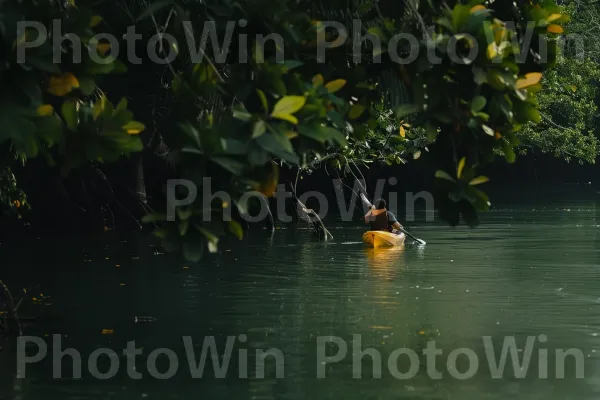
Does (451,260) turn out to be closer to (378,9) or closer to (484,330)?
(484,330)

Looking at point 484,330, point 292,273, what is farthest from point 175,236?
point 292,273

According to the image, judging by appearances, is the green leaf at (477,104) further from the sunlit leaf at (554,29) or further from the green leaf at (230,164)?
the green leaf at (230,164)

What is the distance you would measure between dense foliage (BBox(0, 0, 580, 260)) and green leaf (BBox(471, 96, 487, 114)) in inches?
0.4

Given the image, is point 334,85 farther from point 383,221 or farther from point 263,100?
point 383,221

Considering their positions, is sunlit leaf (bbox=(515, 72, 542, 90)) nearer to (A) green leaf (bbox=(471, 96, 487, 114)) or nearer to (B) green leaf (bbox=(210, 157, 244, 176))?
(A) green leaf (bbox=(471, 96, 487, 114))

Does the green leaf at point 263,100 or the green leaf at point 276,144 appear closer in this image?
the green leaf at point 276,144

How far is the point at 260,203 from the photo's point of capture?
8859 millimetres

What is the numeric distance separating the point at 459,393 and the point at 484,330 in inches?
166

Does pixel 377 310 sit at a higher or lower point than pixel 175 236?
lower

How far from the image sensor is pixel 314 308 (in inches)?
761

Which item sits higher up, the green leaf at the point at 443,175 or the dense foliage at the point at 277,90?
the dense foliage at the point at 277,90

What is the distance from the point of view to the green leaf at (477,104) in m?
8.97

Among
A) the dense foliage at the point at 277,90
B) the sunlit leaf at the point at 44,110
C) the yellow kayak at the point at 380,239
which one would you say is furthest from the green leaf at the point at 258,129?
the yellow kayak at the point at 380,239

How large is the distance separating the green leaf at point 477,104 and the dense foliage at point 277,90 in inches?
0.4
